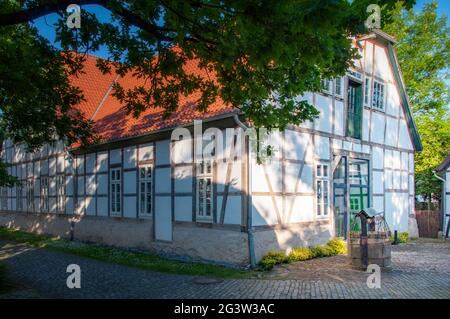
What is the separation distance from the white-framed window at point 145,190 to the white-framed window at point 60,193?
225 inches

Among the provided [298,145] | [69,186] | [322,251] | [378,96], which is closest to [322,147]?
[298,145]

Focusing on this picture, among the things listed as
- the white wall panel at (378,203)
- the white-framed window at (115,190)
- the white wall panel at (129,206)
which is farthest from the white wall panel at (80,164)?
the white wall panel at (378,203)

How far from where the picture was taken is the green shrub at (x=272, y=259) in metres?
10.9

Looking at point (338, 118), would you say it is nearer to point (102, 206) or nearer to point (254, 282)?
point (254, 282)

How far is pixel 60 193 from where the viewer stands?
1927 centimetres

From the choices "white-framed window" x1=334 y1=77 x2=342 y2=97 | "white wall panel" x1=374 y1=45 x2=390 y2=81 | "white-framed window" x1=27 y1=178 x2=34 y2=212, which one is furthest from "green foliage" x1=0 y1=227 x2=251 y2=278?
"white wall panel" x1=374 y1=45 x2=390 y2=81

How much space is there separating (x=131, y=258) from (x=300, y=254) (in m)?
4.79

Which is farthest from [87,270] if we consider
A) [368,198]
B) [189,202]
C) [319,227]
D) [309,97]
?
[368,198]

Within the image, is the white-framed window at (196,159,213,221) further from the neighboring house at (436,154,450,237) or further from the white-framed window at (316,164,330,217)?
the neighboring house at (436,154,450,237)

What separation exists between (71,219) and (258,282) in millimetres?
11048

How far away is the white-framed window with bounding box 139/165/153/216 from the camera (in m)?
14.3

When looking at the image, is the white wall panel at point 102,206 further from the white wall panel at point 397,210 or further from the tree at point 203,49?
the white wall panel at point 397,210
